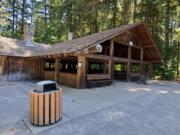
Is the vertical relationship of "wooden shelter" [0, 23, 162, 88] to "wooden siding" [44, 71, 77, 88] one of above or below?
above

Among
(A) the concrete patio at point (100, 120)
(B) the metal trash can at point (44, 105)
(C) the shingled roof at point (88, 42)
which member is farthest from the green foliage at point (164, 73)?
(B) the metal trash can at point (44, 105)

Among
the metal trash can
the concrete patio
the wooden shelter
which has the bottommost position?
the concrete patio

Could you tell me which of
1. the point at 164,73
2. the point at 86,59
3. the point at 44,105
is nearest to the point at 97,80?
the point at 86,59

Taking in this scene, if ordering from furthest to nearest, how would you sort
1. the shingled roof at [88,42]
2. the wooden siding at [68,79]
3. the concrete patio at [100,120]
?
the wooden siding at [68,79], the shingled roof at [88,42], the concrete patio at [100,120]

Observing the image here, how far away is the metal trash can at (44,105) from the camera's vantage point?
12.3ft

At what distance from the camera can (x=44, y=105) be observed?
12.3 feet

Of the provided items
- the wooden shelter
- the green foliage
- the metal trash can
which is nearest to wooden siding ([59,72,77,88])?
the wooden shelter

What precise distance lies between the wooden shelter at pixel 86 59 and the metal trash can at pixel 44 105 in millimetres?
4857

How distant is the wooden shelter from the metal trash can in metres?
4.86

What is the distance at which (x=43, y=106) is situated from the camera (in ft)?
12.3

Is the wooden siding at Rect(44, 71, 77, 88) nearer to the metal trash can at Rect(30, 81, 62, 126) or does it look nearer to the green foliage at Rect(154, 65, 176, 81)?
the metal trash can at Rect(30, 81, 62, 126)

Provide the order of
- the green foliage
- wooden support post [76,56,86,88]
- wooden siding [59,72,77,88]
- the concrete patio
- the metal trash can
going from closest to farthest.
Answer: the concrete patio < the metal trash can < wooden support post [76,56,86,88] < wooden siding [59,72,77,88] < the green foliage

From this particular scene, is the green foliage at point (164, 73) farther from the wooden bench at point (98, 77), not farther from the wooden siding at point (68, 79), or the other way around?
the wooden siding at point (68, 79)

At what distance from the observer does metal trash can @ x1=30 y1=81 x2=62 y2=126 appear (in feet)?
12.3
